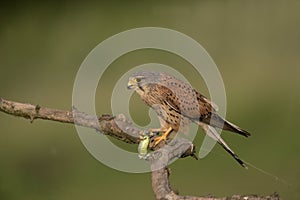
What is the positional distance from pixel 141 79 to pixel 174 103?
128 mm

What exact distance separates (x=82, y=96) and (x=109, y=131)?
1.00 meters

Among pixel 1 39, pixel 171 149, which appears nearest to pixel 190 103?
pixel 171 149

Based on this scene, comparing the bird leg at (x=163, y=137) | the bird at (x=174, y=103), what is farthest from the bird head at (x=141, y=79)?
the bird leg at (x=163, y=137)

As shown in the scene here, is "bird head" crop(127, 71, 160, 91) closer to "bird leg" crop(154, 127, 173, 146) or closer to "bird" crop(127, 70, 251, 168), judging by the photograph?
"bird" crop(127, 70, 251, 168)

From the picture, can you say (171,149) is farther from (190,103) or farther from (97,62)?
(97,62)

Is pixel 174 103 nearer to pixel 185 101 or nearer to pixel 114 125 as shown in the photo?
pixel 185 101

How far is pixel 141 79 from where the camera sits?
6.02 ft

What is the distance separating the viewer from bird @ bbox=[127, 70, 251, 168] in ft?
6.07

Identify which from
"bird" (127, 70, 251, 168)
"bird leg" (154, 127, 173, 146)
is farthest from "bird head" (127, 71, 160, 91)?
"bird leg" (154, 127, 173, 146)

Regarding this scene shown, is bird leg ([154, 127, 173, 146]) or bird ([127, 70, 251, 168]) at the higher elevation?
bird ([127, 70, 251, 168])

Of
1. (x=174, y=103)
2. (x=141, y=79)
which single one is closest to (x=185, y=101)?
(x=174, y=103)

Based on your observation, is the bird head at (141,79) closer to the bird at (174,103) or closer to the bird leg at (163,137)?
the bird at (174,103)

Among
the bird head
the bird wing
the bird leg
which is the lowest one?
the bird leg

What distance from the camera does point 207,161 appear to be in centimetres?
298
